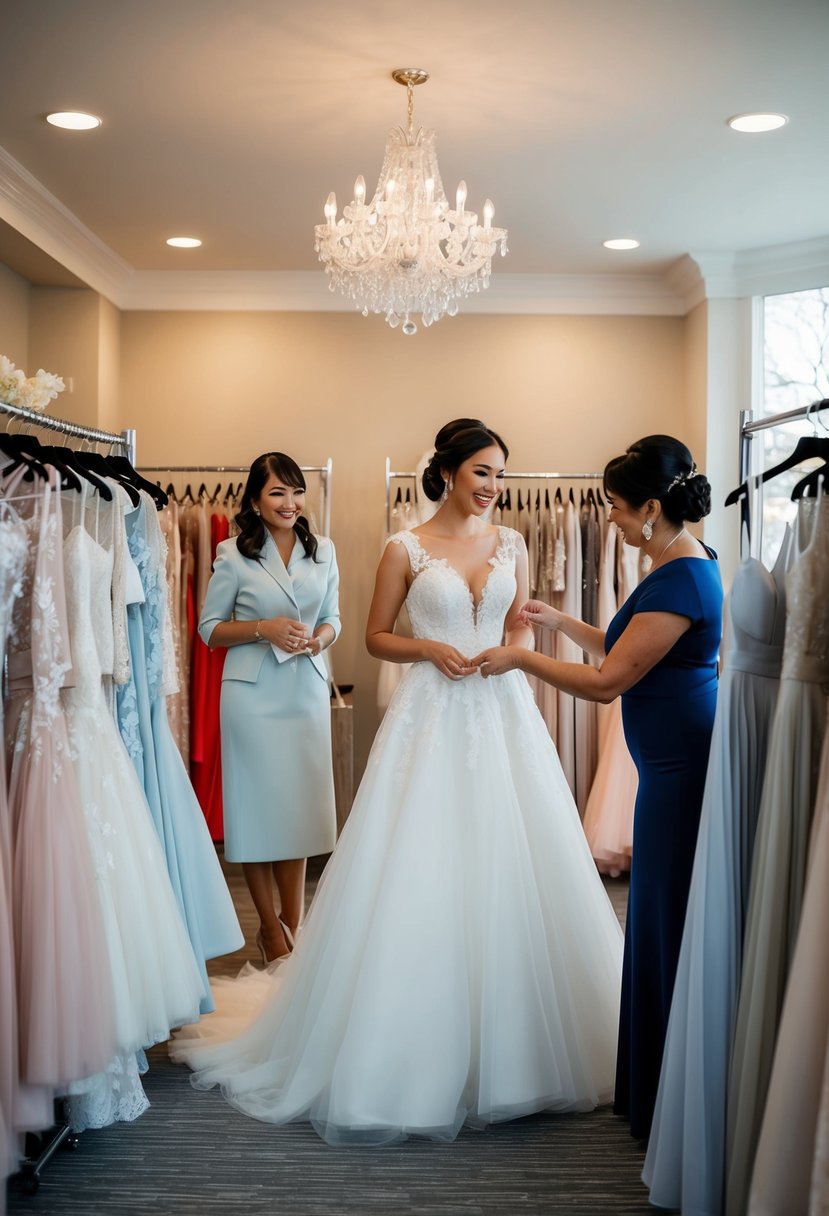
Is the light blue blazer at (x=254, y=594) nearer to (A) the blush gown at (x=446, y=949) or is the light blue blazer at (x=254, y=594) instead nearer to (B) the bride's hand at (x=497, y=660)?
(A) the blush gown at (x=446, y=949)

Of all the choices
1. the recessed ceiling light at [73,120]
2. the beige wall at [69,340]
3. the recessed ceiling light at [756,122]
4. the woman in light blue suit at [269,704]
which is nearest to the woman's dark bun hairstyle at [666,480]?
the woman in light blue suit at [269,704]

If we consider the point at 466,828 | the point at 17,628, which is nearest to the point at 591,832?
the point at 466,828

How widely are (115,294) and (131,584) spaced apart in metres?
3.55

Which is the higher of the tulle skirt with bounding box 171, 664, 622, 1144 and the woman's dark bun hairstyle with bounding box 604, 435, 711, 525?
the woman's dark bun hairstyle with bounding box 604, 435, 711, 525

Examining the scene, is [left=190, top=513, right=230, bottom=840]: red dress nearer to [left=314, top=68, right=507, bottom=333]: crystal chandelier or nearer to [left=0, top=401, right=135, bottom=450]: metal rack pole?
[left=314, top=68, right=507, bottom=333]: crystal chandelier

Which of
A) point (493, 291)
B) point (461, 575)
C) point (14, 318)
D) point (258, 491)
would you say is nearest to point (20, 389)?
point (258, 491)

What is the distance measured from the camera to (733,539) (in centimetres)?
593

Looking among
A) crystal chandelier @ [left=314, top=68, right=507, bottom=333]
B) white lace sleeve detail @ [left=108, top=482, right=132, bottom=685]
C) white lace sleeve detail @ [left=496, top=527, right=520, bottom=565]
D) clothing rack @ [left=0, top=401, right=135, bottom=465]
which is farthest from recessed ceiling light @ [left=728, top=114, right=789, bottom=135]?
white lace sleeve detail @ [left=108, top=482, right=132, bottom=685]

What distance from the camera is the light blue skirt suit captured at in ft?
12.6

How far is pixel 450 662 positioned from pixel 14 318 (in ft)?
11.5

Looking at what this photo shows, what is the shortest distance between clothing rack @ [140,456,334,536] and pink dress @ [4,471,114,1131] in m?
3.09

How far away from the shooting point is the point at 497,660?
298cm

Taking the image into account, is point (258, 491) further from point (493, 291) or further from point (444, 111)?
point (493, 291)

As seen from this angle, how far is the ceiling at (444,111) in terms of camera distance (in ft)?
10.8
